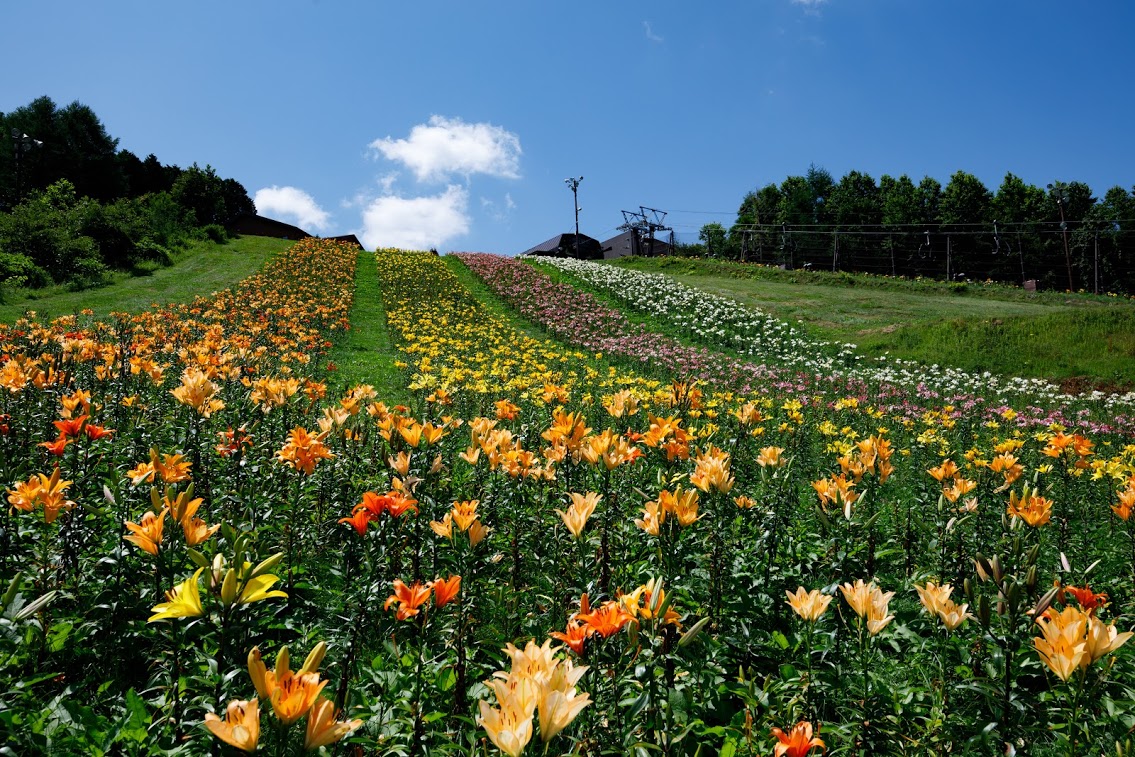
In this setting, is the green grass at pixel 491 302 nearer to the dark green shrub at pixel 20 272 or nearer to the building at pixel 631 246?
the dark green shrub at pixel 20 272

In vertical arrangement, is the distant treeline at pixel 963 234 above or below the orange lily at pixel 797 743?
above

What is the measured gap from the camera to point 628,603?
5.03 feet

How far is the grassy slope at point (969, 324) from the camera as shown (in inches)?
504

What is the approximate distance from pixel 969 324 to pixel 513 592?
54.0 feet

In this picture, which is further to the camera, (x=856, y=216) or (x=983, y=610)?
(x=856, y=216)

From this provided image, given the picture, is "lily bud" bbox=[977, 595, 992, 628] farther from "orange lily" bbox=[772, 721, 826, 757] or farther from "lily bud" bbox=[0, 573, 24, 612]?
"lily bud" bbox=[0, 573, 24, 612]

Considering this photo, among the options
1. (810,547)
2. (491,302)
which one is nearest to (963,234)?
(491,302)

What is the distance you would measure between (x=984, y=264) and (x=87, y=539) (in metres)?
55.4

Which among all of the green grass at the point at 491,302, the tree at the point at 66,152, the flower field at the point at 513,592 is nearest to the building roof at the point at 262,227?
the tree at the point at 66,152

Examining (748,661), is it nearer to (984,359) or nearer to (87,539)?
(87,539)

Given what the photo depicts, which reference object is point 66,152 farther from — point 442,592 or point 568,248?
point 442,592

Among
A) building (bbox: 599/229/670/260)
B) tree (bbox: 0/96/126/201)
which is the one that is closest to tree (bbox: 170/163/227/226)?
tree (bbox: 0/96/126/201)

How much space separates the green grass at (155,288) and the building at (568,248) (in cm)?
2646

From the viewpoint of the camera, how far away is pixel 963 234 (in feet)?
130
